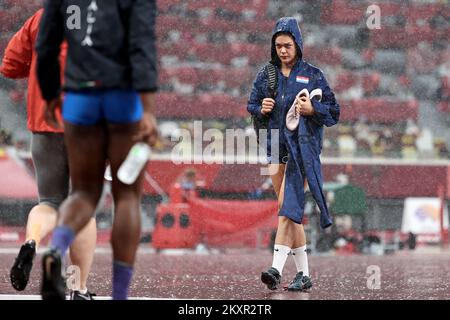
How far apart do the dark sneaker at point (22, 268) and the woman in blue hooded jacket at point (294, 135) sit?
1745 millimetres

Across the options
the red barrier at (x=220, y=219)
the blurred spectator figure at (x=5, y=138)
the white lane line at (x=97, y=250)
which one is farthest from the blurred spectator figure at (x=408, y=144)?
the blurred spectator figure at (x=5, y=138)

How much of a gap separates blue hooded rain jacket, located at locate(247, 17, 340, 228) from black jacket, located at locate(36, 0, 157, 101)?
97.2 inches

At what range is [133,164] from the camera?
3.45m

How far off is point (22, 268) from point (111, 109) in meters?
1.42

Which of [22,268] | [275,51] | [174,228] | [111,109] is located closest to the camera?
[111,109]

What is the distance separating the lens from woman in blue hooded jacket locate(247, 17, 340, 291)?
5.97 metres

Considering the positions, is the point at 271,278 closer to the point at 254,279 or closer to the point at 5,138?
the point at 254,279

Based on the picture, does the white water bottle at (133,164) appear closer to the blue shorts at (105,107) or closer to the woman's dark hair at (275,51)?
the blue shorts at (105,107)

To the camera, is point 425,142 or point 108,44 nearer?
point 108,44

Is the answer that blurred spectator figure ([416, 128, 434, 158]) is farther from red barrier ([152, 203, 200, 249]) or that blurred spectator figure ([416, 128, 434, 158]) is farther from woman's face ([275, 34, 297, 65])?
woman's face ([275, 34, 297, 65])

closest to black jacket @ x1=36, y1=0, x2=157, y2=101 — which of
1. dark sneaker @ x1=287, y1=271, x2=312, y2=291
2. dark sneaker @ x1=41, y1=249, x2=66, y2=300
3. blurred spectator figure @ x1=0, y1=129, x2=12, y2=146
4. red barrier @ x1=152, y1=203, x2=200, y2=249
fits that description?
dark sneaker @ x1=41, y1=249, x2=66, y2=300

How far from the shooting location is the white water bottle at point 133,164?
3.45 metres

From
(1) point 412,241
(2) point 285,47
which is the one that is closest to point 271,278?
(2) point 285,47

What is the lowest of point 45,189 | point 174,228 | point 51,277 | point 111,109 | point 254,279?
point 254,279
